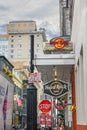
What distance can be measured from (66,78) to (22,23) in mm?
159262

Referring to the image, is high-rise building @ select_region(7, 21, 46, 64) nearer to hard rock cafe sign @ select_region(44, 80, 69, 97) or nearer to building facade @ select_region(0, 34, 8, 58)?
building facade @ select_region(0, 34, 8, 58)

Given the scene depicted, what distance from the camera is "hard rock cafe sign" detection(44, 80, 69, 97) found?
15758mm

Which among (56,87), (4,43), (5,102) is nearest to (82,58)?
(5,102)

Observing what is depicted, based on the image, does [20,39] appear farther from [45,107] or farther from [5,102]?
[5,102]

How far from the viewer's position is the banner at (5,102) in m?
11.3

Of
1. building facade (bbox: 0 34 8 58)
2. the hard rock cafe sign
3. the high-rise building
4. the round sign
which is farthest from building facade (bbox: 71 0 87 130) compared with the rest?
building facade (bbox: 0 34 8 58)

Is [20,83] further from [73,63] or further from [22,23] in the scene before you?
[22,23]

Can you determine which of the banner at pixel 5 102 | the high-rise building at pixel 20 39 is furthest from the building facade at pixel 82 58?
the high-rise building at pixel 20 39

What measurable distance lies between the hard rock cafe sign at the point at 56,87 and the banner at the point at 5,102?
9.89ft

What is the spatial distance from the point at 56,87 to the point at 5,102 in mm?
4672

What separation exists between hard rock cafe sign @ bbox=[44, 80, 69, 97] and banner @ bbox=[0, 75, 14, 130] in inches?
119

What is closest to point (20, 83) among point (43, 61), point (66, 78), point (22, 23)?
point (66, 78)

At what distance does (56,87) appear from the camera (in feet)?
52.9

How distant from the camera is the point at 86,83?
9359mm
